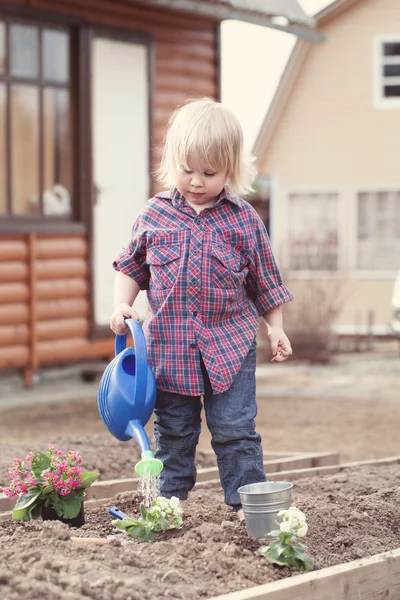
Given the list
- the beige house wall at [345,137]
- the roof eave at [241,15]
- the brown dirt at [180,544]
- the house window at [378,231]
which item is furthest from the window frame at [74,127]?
the house window at [378,231]

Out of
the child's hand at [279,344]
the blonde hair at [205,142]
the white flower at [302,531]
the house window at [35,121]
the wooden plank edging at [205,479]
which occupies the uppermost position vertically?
the house window at [35,121]

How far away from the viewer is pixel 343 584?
3377 mm

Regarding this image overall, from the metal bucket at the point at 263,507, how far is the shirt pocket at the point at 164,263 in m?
0.77

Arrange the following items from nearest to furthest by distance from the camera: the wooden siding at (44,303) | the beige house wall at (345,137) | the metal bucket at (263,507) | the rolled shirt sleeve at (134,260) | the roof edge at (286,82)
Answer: the metal bucket at (263,507) → the rolled shirt sleeve at (134,260) → the wooden siding at (44,303) → the beige house wall at (345,137) → the roof edge at (286,82)

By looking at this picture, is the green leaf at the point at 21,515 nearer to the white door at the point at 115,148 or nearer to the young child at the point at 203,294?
the young child at the point at 203,294

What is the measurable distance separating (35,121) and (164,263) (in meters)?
5.76

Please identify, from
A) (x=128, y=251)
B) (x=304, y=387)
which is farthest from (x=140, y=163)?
(x=128, y=251)

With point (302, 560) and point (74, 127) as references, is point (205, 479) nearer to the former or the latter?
point (302, 560)

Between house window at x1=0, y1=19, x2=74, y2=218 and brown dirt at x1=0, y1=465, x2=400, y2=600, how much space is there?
5.34 metres

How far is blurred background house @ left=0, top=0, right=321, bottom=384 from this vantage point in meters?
9.32

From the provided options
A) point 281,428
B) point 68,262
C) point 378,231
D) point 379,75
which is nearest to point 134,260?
point 281,428

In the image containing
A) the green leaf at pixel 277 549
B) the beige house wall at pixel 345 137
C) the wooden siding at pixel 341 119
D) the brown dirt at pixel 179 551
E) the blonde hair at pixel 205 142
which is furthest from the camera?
the wooden siding at pixel 341 119

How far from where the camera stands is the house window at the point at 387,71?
21.6 metres

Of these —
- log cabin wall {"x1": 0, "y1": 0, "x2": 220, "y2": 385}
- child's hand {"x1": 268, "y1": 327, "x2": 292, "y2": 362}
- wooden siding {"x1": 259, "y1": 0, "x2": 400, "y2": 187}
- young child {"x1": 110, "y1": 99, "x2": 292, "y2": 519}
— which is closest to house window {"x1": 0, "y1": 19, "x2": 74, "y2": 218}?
log cabin wall {"x1": 0, "y1": 0, "x2": 220, "y2": 385}
